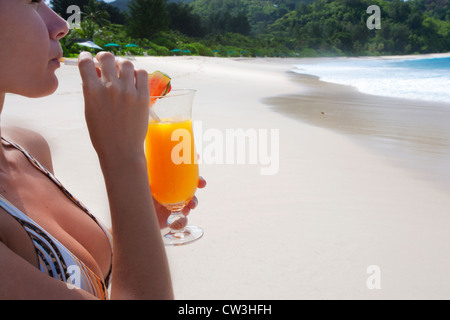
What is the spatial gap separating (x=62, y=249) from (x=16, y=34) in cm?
49

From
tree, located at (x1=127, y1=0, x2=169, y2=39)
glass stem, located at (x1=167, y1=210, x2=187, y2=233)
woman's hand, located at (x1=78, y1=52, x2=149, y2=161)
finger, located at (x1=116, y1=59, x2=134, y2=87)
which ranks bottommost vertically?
glass stem, located at (x1=167, y1=210, x2=187, y2=233)

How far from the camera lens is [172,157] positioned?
1391 millimetres

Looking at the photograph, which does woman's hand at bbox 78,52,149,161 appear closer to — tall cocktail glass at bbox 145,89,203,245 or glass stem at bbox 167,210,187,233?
tall cocktail glass at bbox 145,89,203,245

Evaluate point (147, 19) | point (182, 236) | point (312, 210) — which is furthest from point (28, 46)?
point (147, 19)

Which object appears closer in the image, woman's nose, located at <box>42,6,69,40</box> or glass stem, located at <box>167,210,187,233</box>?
woman's nose, located at <box>42,6,69,40</box>

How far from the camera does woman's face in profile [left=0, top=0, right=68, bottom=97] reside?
0.87 meters

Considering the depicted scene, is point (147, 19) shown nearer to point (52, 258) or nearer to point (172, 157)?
point (172, 157)

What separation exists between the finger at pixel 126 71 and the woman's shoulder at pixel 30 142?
1.99 ft

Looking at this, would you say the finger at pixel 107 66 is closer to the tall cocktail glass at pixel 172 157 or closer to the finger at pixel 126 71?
the finger at pixel 126 71

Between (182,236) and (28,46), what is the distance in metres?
0.99

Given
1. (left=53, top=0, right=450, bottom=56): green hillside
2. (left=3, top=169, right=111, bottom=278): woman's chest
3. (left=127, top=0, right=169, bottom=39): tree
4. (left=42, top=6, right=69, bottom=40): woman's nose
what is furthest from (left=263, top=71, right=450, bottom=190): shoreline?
(left=53, top=0, right=450, bottom=56): green hillside

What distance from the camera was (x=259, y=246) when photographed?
80.5 inches

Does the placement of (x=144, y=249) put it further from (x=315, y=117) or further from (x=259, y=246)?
(x=315, y=117)

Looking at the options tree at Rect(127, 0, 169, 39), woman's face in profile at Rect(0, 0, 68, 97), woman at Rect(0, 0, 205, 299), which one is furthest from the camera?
tree at Rect(127, 0, 169, 39)
